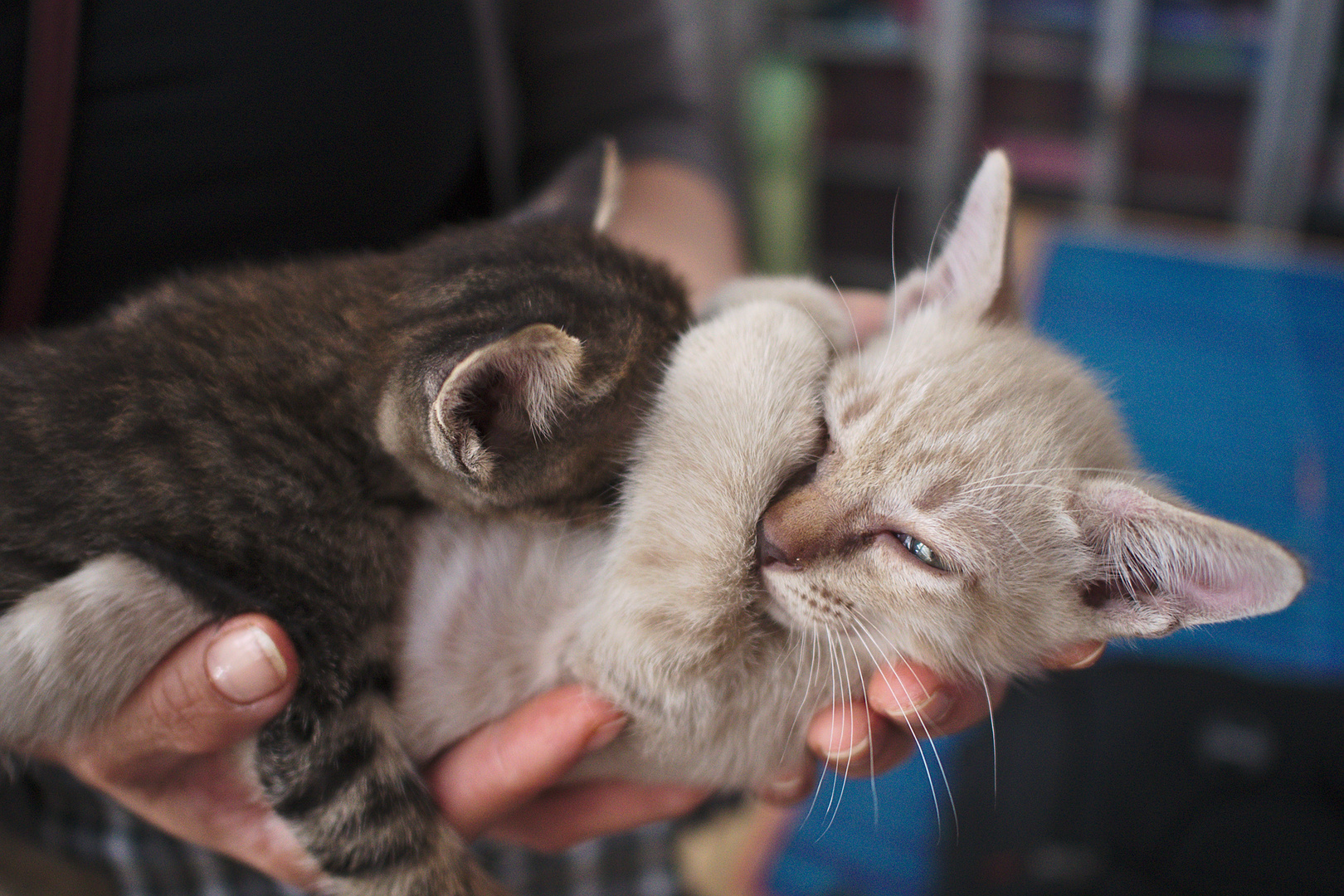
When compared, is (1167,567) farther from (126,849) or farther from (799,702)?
(126,849)

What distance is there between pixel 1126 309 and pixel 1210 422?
2.00 ft

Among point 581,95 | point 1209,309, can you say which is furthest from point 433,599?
point 1209,309

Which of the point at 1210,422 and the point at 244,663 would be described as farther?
the point at 1210,422

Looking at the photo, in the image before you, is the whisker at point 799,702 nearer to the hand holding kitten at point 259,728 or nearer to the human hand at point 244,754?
the hand holding kitten at point 259,728

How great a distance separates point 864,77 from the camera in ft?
16.4

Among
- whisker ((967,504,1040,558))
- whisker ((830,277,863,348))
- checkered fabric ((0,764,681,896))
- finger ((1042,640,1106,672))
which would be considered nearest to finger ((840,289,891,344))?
whisker ((830,277,863,348))

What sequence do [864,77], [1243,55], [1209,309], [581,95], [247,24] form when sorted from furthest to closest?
[864,77]
[1243,55]
[1209,309]
[581,95]
[247,24]

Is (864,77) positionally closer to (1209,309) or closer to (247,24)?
(1209,309)

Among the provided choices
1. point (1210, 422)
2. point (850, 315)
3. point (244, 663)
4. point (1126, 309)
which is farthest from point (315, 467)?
point (1126, 309)

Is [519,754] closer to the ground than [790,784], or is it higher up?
higher up

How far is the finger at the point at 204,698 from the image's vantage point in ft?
2.76

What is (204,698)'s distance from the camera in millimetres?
867

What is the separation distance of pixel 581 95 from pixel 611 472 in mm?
1108

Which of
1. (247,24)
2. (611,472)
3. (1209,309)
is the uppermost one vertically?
(247,24)
